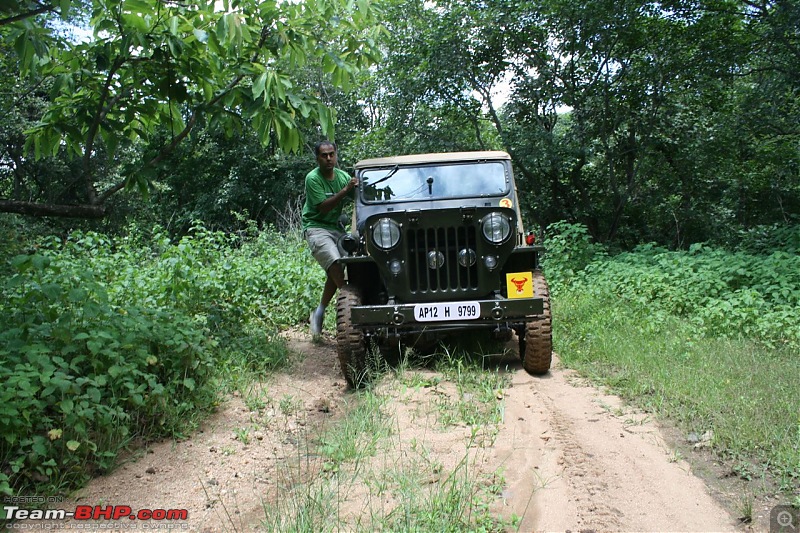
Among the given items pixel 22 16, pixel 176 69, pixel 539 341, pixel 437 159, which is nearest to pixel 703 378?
pixel 539 341

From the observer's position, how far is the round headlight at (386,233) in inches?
185

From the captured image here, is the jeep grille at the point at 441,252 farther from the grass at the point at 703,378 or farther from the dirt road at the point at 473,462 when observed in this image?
the grass at the point at 703,378

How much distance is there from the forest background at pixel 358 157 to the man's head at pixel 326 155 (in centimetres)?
23

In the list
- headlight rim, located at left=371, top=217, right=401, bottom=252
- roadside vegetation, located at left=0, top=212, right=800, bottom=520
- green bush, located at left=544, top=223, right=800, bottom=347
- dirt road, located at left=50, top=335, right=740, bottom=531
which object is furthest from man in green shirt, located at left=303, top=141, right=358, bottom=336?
green bush, located at left=544, top=223, right=800, bottom=347

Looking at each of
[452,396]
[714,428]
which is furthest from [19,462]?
[714,428]

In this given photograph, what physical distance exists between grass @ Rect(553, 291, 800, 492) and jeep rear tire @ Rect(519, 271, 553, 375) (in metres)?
0.40

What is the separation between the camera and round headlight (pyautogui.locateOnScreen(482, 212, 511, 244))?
4719 millimetres

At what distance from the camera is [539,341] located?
4.69 metres

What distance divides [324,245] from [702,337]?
3427 millimetres

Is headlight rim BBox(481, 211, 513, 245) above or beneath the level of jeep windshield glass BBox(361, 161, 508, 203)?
beneath

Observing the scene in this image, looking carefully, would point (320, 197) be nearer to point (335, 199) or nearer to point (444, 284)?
point (335, 199)

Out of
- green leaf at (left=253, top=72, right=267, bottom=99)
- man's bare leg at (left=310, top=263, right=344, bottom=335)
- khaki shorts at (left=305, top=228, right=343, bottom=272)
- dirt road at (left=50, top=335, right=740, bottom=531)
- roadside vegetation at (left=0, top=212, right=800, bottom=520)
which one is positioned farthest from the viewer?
khaki shorts at (left=305, top=228, right=343, bottom=272)

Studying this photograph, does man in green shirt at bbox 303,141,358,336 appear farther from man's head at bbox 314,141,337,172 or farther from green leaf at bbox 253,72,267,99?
green leaf at bbox 253,72,267,99

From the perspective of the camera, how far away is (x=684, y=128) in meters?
10.9
